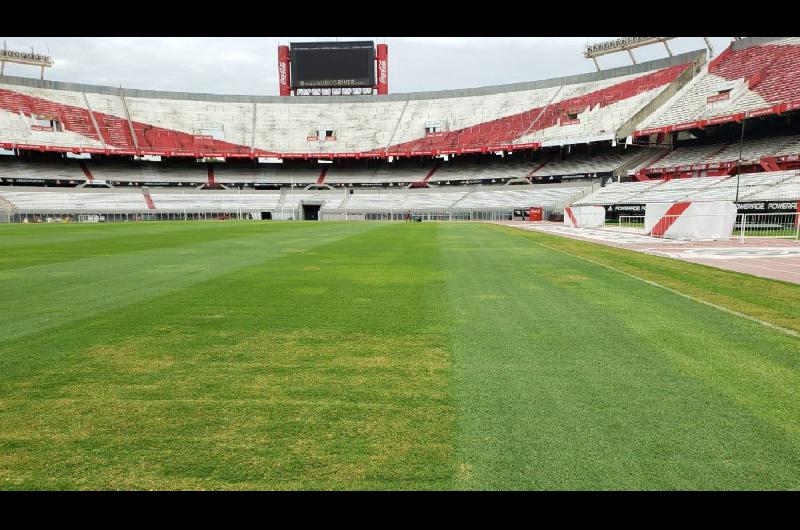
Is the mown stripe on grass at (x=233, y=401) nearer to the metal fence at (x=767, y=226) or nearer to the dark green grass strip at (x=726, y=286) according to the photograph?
the dark green grass strip at (x=726, y=286)

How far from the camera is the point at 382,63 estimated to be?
67750mm

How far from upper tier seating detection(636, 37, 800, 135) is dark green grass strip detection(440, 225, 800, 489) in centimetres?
3881

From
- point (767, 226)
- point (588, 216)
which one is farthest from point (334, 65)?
point (767, 226)

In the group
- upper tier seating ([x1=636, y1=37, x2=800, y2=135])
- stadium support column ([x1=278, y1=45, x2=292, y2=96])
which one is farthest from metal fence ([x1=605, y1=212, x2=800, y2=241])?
stadium support column ([x1=278, y1=45, x2=292, y2=96])

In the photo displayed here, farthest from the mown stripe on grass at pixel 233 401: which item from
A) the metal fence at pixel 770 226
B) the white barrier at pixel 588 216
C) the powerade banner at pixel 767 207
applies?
the white barrier at pixel 588 216

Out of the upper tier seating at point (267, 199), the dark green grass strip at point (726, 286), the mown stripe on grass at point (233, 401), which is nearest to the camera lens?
the mown stripe on grass at point (233, 401)

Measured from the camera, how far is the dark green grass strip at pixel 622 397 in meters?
2.31

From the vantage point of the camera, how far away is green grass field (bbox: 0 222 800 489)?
2.32 metres

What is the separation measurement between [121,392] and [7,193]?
61.4 m

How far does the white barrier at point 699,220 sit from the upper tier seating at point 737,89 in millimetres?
21062

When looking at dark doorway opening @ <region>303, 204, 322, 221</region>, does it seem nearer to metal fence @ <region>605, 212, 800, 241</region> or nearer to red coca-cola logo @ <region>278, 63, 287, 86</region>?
red coca-cola logo @ <region>278, 63, 287, 86</region>

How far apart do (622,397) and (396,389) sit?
5.28ft

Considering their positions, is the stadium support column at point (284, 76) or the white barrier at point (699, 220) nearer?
the white barrier at point (699, 220)
